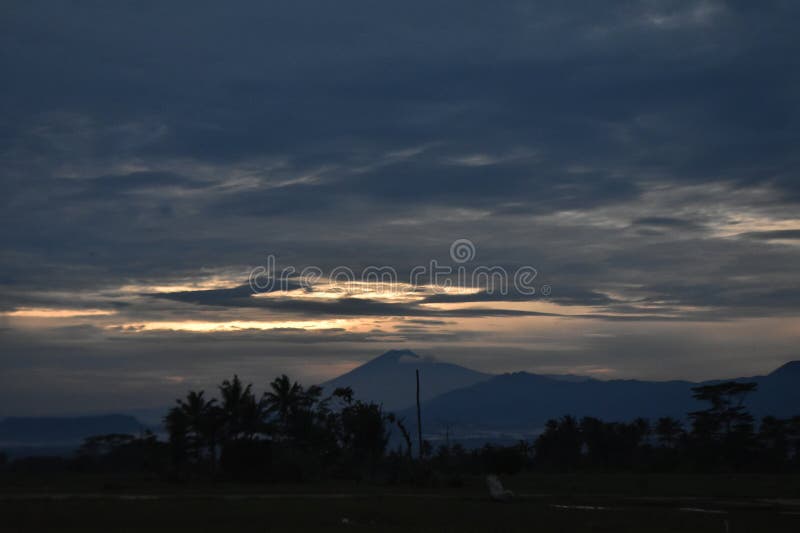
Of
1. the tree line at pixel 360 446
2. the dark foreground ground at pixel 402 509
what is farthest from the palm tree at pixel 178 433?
the dark foreground ground at pixel 402 509

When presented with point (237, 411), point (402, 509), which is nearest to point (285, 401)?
point (237, 411)

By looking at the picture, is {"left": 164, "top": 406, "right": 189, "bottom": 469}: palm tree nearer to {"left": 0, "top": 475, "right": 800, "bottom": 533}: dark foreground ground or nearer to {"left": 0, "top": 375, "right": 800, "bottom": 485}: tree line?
{"left": 0, "top": 375, "right": 800, "bottom": 485}: tree line

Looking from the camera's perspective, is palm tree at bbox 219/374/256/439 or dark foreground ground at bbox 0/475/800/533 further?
palm tree at bbox 219/374/256/439

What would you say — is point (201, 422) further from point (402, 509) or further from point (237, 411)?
point (402, 509)

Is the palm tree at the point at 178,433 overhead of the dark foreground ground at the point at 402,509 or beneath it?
overhead

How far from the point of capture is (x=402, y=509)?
105 ft

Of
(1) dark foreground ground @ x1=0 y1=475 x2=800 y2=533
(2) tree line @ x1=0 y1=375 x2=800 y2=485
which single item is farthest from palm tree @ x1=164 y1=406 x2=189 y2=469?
(1) dark foreground ground @ x1=0 y1=475 x2=800 y2=533

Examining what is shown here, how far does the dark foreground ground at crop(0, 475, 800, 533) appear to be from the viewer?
2627 cm

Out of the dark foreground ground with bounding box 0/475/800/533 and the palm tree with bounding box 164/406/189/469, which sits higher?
the palm tree with bounding box 164/406/189/469

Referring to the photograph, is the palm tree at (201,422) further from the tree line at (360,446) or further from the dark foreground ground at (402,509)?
the dark foreground ground at (402,509)

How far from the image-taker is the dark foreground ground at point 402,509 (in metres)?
26.3

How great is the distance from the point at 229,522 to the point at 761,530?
17089 mm

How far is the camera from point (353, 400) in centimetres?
6988

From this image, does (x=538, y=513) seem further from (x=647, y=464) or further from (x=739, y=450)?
(x=739, y=450)
